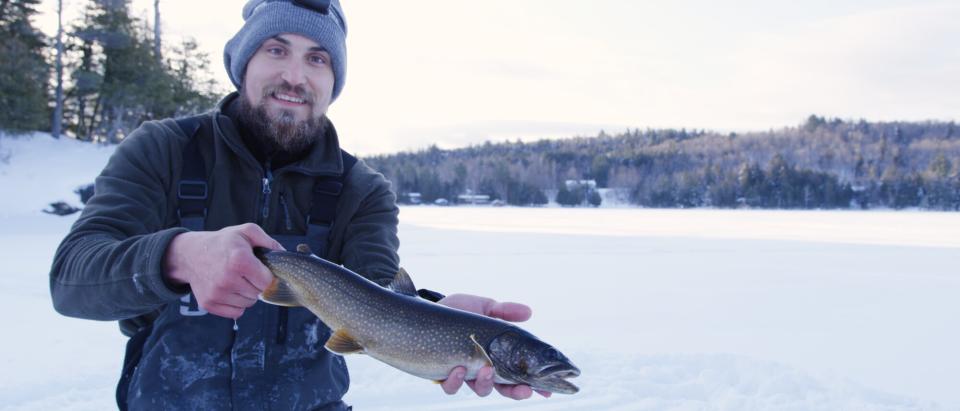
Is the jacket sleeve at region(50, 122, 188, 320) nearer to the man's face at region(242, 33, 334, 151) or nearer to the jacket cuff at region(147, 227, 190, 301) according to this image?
the jacket cuff at region(147, 227, 190, 301)

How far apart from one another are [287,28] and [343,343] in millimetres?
1461

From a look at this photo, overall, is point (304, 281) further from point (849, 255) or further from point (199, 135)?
point (849, 255)

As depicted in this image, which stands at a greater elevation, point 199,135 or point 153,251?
point 199,135

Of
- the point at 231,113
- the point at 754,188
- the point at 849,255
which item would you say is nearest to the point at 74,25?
the point at 849,255

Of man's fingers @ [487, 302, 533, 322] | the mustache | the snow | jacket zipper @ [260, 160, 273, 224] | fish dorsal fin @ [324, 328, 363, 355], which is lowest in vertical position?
the snow

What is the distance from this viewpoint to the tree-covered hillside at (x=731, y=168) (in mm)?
103250

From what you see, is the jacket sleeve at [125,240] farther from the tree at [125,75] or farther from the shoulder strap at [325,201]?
the tree at [125,75]

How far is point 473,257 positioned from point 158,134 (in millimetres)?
14315

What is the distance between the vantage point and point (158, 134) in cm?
285

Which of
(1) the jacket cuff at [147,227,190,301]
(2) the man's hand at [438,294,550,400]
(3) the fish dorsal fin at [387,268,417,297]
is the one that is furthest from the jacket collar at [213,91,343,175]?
(1) the jacket cuff at [147,227,190,301]

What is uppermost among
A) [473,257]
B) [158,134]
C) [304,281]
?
[158,134]

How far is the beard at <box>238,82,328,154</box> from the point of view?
3.10 m

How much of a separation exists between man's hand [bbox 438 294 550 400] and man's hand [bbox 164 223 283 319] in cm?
83

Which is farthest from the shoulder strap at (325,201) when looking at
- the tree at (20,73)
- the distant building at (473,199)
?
the distant building at (473,199)
